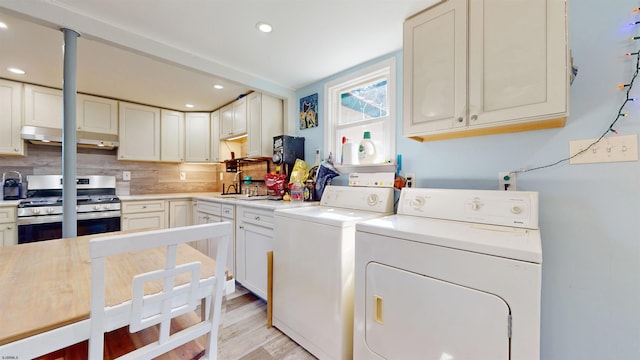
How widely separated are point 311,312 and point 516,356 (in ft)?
3.49

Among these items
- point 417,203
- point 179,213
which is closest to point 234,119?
point 179,213

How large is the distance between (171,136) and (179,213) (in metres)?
1.27

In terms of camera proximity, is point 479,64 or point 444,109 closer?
point 479,64

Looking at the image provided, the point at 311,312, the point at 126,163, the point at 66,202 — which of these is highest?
the point at 126,163

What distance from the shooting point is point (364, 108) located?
7.55 ft

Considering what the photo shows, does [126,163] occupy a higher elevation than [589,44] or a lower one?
lower

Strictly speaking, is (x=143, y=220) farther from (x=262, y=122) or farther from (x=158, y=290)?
(x=158, y=290)

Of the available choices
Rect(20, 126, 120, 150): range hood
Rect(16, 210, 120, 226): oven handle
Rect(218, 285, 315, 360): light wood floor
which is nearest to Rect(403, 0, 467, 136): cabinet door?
Rect(218, 285, 315, 360): light wood floor

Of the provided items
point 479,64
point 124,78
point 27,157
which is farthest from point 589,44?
point 27,157

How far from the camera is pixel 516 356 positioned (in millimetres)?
834

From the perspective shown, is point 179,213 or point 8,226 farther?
point 179,213

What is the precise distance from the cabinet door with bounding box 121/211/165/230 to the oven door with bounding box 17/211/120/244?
3.9 inches

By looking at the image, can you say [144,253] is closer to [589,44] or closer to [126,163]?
[589,44]

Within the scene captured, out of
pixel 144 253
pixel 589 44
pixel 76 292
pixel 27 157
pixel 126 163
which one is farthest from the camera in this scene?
pixel 126 163
